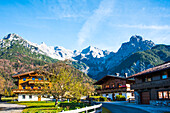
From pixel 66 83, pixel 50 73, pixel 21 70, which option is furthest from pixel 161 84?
pixel 21 70

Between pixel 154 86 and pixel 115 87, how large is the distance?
26740 mm

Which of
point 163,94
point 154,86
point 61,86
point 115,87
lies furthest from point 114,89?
point 61,86

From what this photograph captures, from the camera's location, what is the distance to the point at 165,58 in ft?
638

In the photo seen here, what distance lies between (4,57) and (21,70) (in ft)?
111

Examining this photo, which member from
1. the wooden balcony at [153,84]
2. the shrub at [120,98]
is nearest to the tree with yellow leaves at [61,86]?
the wooden balcony at [153,84]

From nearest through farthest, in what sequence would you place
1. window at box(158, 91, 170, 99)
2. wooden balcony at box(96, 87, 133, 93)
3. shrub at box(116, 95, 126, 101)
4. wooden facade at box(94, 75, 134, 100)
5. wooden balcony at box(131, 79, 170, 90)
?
wooden balcony at box(131, 79, 170, 90)
window at box(158, 91, 170, 99)
shrub at box(116, 95, 126, 101)
wooden balcony at box(96, 87, 133, 93)
wooden facade at box(94, 75, 134, 100)

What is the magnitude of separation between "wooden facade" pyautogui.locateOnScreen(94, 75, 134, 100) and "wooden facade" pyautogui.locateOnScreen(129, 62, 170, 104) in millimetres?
15581

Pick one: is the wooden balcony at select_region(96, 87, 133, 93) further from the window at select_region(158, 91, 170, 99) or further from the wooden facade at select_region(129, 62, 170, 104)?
the window at select_region(158, 91, 170, 99)

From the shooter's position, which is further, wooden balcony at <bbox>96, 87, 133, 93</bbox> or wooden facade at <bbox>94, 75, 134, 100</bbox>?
wooden facade at <bbox>94, 75, 134, 100</bbox>

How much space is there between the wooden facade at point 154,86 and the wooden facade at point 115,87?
15581mm

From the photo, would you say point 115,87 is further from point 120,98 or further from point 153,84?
point 153,84

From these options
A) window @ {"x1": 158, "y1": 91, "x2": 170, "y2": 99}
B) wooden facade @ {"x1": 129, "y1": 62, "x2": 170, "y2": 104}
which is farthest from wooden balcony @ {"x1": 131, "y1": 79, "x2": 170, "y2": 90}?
window @ {"x1": 158, "y1": 91, "x2": 170, "y2": 99}

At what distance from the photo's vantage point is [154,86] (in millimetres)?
30469

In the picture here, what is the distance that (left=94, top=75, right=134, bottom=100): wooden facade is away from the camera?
5139cm
